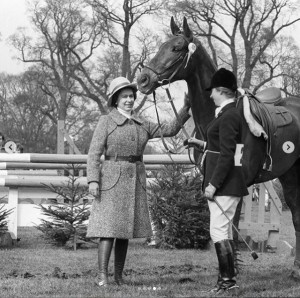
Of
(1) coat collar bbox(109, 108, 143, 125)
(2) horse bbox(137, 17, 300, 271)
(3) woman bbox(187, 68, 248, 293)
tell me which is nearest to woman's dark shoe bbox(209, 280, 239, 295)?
(3) woman bbox(187, 68, 248, 293)

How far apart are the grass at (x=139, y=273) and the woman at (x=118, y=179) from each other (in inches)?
15.2

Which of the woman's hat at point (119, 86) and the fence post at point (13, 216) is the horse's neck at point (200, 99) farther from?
the fence post at point (13, 216)

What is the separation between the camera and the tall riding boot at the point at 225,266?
5.38 m

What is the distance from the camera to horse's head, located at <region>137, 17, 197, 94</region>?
21.7 ft

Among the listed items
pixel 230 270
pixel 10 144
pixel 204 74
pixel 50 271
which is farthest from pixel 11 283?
pixel 10 144

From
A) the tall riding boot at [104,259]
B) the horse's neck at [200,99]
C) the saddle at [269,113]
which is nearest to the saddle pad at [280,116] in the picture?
the saddle at [269,113]

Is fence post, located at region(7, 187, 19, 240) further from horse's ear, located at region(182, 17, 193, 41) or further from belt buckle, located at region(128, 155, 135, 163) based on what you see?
horse's ear, located at region(182, 17, 193, 41)

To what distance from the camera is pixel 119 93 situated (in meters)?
6.20

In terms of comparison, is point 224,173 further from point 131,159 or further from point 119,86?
point 119,86

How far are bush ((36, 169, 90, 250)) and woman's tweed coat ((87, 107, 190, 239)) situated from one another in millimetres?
3570

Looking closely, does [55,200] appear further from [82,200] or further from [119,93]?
[119,93]

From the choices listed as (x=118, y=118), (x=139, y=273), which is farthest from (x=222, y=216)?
(x=139, y=273)

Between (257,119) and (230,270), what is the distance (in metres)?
1.55

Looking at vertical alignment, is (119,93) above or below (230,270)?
above
